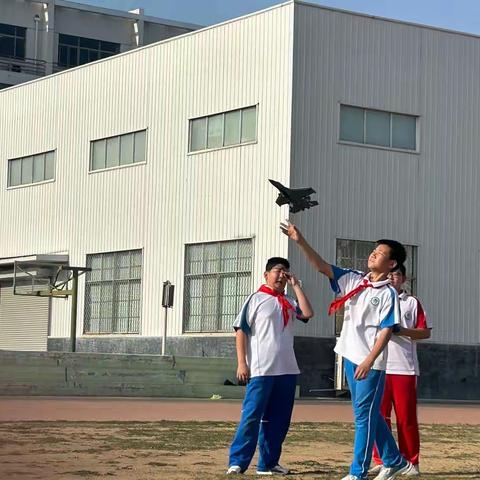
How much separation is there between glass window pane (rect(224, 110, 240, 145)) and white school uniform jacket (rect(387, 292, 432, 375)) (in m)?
22.2

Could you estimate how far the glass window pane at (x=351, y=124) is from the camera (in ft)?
107

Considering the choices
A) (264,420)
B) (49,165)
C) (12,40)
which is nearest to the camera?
(264,420)

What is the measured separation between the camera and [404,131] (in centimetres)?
3316

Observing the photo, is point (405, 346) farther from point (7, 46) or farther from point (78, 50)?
point (78, 50)

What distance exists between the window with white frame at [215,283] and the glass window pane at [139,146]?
11.7ft

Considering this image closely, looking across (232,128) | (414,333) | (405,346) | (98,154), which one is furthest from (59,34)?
(414,333)

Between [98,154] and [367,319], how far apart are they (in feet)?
95.2

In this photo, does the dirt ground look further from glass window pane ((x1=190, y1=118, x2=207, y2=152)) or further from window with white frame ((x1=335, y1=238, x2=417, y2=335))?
glass window pane ((x1=190, y1=118, x2=207, y2=152))

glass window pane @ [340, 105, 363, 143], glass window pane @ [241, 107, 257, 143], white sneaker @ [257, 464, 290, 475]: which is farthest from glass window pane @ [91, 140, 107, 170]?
white sneaker @ [257, 464, 290, 475]

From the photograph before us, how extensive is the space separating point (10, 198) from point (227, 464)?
3146cm

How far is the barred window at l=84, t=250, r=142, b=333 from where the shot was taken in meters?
36.3

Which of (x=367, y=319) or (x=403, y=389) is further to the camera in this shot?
(x=403, y=389)

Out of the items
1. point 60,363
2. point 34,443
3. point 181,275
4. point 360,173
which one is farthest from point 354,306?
point 181,275

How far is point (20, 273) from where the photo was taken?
4012cm
